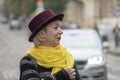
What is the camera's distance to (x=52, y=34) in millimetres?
4492

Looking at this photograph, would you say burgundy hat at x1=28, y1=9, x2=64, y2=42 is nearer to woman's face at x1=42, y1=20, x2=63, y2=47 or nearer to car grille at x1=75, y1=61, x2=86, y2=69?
woman's face at x1=42, y1=20, x2=63, y2=47

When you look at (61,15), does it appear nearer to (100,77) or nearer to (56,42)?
(56,42)

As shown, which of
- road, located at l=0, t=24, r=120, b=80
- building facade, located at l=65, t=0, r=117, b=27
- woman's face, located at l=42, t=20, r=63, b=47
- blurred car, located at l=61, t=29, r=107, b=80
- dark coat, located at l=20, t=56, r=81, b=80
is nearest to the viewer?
dark coat, located at l=20, t=56, r=81, b=80

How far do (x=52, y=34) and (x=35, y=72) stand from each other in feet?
1.18

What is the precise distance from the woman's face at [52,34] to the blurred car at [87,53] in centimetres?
817

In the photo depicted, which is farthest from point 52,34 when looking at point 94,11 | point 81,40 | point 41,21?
point 94,11

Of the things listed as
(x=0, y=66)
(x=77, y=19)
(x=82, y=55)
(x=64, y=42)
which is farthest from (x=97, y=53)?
(x=77, y=19)

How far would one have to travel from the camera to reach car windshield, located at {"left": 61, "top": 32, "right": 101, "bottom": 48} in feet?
47.2

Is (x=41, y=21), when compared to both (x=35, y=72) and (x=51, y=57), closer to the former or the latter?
(x=51, y=57)

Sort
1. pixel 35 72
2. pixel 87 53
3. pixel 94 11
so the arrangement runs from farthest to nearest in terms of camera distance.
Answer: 1. pixel 94 11
2. pixel 87 53
3. pixel 35 72

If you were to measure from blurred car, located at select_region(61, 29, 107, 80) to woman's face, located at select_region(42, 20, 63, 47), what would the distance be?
8167 millimetres

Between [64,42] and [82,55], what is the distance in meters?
Answer: 1.61

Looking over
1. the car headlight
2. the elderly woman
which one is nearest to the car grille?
the car headlight

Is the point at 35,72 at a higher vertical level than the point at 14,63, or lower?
lower
